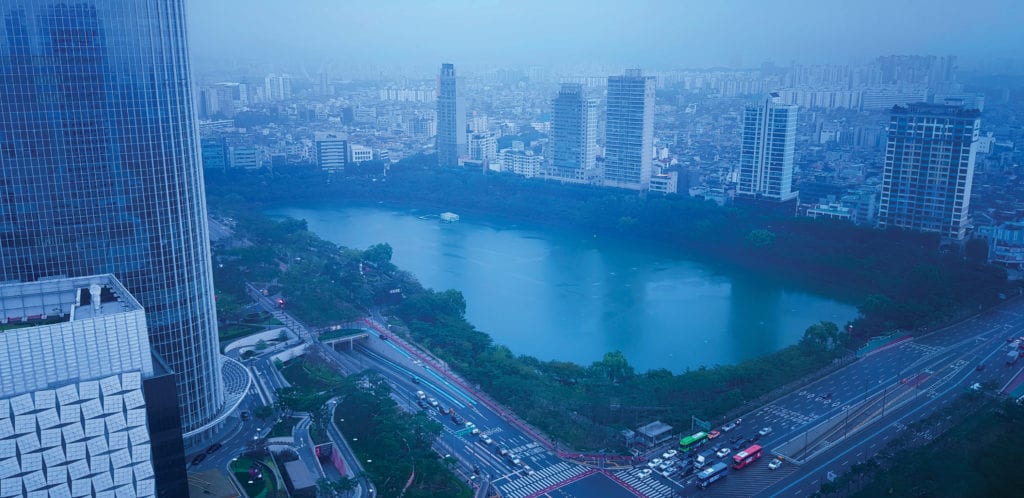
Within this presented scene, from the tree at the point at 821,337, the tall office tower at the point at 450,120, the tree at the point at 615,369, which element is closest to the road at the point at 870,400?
the tree at the point at 821,337

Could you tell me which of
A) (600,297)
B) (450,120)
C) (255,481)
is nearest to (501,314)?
(600,297)

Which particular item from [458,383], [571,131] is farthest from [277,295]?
[571,131]

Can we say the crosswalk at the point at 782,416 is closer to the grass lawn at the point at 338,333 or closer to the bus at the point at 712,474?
the bus at the point at 712,474

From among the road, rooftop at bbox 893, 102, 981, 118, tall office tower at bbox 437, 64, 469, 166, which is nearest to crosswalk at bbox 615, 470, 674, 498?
the road

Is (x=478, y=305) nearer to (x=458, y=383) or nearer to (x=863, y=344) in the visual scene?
(x=458, y=383)

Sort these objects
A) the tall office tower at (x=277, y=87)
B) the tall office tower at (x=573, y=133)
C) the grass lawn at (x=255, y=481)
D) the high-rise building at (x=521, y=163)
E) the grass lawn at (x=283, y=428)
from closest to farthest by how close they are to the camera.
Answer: the grass lawn at (x=255, y=481), the grass lawn at (x=283, y=428), the tall office tower at (x=573, y=133), the high-rise building at (x=521, y=163), the tall office tower at (x=277, y=87)

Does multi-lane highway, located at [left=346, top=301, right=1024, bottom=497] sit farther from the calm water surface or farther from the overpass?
the calm water surface
